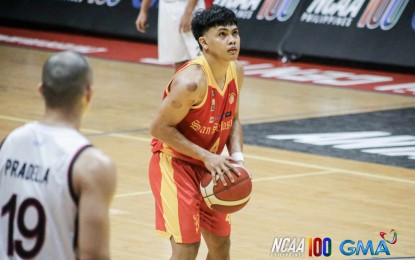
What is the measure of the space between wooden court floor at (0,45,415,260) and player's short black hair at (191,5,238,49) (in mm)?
1640

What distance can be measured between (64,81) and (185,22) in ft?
22.9

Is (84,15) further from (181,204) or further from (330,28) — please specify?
(181,204)

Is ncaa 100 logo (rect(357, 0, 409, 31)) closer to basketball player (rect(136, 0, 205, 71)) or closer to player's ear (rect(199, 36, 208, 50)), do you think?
basketball player (rect(136, 0, 205, 71))

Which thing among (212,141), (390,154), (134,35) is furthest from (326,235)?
(134,35)

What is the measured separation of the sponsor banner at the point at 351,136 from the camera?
10.3m

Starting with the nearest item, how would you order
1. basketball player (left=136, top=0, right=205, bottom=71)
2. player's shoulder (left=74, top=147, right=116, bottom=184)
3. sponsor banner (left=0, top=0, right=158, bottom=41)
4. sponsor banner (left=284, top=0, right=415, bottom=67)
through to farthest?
player's shoulder (left=74, top=147, right=116, bottom=184) < basketball player (left=136, top=0, right=205, bottom=71) < sponsor banner (left=284, top=0, right=415, bottom=67) < sponsor banner (left=0, top=0, right=158, bottom=41)

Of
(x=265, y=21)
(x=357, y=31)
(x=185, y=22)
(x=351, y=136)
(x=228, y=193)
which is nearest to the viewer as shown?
(x=228, y=193)

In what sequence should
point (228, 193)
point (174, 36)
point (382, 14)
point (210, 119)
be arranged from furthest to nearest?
point (382, 14)
point (174, 36)
point (210, 119)
point (228, 193)

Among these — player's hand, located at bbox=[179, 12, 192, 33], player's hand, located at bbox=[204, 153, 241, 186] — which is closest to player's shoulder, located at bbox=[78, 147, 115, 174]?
player's hand, located at bbox=[204, 153, 241, 186]

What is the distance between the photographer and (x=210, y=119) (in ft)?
19.3

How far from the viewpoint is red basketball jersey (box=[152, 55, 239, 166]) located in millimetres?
5859

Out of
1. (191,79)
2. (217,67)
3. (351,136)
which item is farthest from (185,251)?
(351,136)

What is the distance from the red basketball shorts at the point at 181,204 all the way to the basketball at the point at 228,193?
118 millimetres

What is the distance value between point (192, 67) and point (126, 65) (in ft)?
32.8
